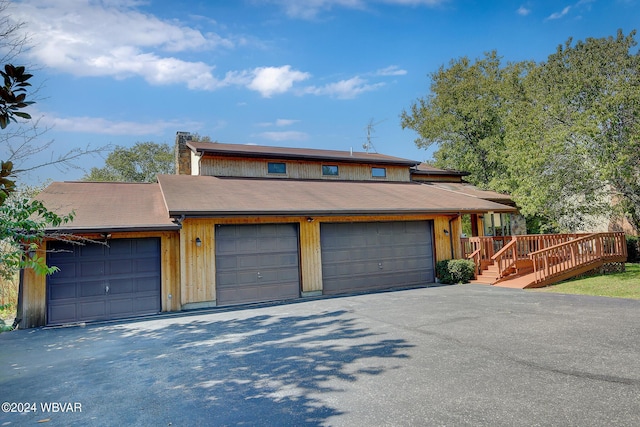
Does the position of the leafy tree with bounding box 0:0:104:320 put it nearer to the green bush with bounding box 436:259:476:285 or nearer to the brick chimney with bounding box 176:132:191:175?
the green bush with bounding box 436:259:476:285

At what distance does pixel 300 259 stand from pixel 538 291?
7438 mm

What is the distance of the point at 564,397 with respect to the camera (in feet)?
12.1

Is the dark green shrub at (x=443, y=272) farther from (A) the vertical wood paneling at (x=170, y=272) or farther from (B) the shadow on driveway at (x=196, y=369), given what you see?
(A) the vertical wood paneling at (x=170, y=272)

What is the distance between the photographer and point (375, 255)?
12852mm

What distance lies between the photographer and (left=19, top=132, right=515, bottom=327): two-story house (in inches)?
374

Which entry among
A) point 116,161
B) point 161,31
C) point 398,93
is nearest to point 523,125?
point 398,93

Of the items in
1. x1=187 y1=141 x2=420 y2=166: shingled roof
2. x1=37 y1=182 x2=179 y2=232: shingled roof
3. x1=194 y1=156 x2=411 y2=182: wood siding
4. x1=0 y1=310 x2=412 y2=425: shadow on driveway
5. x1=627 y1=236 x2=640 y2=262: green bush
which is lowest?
x1=0 y1=310 x2=412 y2=425: shadow on driveway

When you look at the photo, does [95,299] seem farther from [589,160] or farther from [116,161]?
[116,161]

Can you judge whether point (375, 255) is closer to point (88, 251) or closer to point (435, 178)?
point (88, 251)

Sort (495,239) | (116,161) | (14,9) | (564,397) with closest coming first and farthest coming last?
(564,397) < (14,9) < (495,239) < (116,161)

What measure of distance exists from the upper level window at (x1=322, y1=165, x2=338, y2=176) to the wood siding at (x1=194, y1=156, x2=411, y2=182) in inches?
5.6

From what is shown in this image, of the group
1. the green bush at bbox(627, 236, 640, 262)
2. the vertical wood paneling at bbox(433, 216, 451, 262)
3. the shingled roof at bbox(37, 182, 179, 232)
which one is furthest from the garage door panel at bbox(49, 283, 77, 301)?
the green bush at bbox(627, 236, 640, 262)

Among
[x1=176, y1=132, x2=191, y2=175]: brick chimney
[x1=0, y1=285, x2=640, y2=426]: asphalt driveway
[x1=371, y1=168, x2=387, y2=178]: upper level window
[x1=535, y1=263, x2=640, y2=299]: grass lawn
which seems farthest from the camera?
[x1=371, y1=168, x2=387, y2=178]: upper level window

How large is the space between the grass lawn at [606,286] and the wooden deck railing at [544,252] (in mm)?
579
